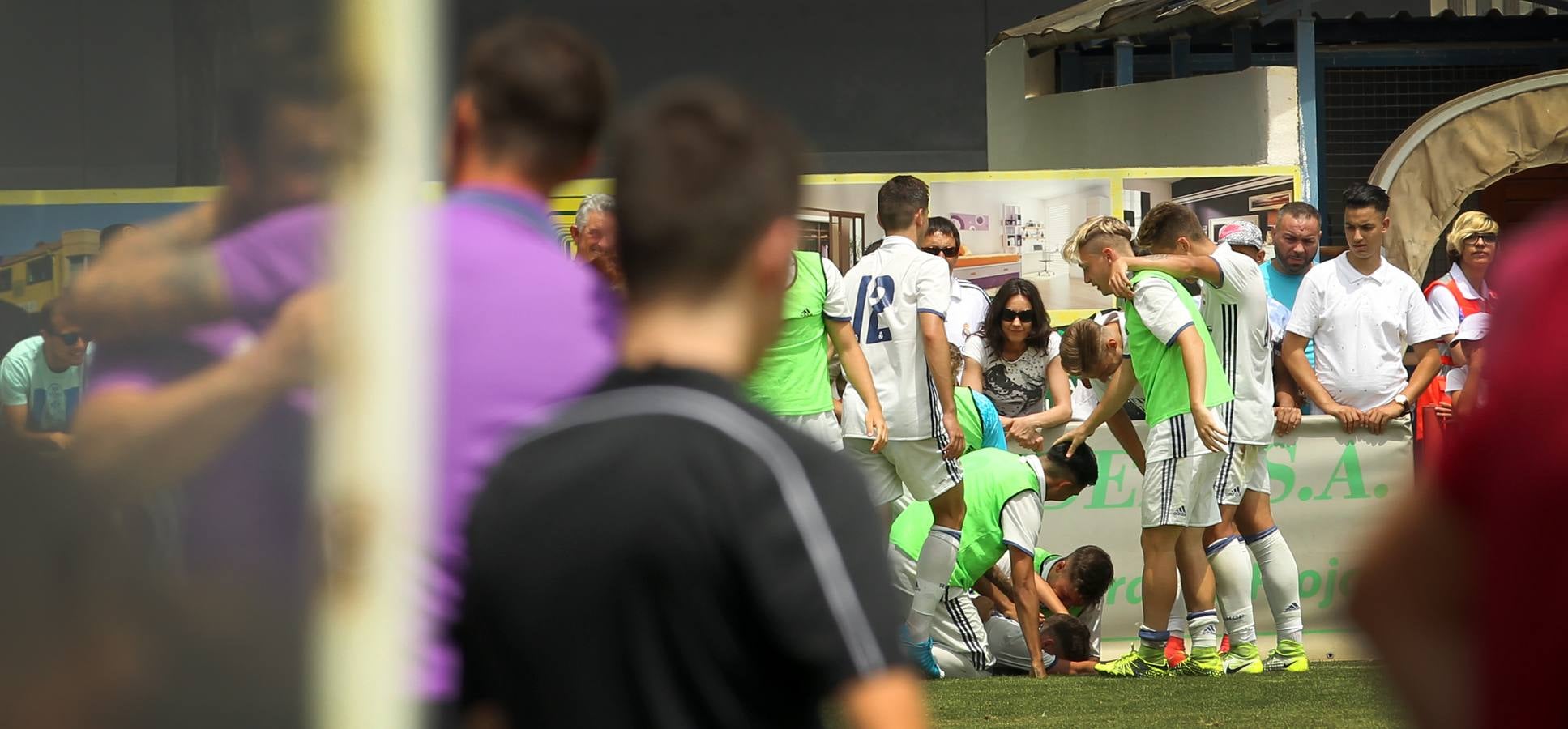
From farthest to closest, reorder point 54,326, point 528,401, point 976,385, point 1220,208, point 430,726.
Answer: point 1220,208, point 976,385, point 528,401, point 430,726, point 54,326

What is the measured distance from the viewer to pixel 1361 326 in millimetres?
8180

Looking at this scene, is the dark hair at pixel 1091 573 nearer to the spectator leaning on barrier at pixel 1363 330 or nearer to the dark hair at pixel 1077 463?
the dark hair at pixel 1077 463

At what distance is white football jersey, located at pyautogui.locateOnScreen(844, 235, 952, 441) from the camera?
24.2 feet

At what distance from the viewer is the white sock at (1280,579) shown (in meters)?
7.48

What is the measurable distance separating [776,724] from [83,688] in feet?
2.09

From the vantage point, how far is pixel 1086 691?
6.71 m

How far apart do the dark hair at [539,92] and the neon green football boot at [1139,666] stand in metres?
5.41

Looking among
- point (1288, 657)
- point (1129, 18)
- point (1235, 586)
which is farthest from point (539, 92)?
point (1129, 18)

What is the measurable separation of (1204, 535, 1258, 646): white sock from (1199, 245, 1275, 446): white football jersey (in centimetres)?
46

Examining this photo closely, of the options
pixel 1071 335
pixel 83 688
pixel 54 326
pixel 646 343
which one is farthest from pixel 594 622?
pixel 1071 335

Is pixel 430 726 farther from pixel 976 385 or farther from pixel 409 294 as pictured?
pixel 976 385

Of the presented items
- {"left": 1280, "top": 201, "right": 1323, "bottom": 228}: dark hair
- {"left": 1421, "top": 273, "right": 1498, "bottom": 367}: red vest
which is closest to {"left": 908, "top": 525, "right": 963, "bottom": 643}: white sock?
{"left": 1280, "top": 201, "right": 1323, "bottom": 228}: dark hair

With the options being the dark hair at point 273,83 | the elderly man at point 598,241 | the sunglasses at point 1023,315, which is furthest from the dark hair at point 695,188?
the sunglasses at point 1023,315

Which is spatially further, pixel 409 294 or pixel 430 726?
pixel 430 726
